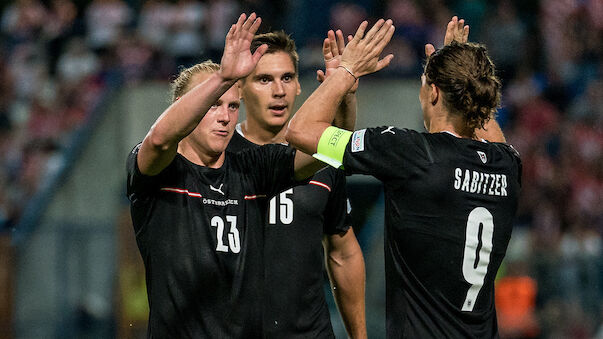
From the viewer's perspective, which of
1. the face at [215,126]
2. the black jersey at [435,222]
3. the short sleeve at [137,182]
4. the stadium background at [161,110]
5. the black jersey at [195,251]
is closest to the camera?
Result: the black jersey at [435,222]

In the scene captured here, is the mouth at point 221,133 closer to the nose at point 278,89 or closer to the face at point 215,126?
the face at point 215,126

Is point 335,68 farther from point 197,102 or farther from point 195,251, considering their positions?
point 195,251

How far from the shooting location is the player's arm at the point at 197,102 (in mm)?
3984

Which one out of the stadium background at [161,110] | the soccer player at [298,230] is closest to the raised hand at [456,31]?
the soccer player at [298,230]

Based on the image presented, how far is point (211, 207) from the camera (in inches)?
175

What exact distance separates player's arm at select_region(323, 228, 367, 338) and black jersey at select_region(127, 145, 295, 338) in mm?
1112

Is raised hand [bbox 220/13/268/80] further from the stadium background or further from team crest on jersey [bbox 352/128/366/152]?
the stadium background

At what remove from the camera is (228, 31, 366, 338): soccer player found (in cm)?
506

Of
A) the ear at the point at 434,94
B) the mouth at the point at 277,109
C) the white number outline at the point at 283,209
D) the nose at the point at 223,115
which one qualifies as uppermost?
the mouth at the point at 277,109

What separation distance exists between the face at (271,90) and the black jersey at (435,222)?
1362mm

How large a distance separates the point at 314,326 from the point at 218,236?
968mm

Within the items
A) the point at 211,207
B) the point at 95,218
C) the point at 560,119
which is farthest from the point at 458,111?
the point at 560,119

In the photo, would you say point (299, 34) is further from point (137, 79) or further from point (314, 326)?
point (314, 326)

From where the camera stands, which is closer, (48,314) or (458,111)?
(458,111)
